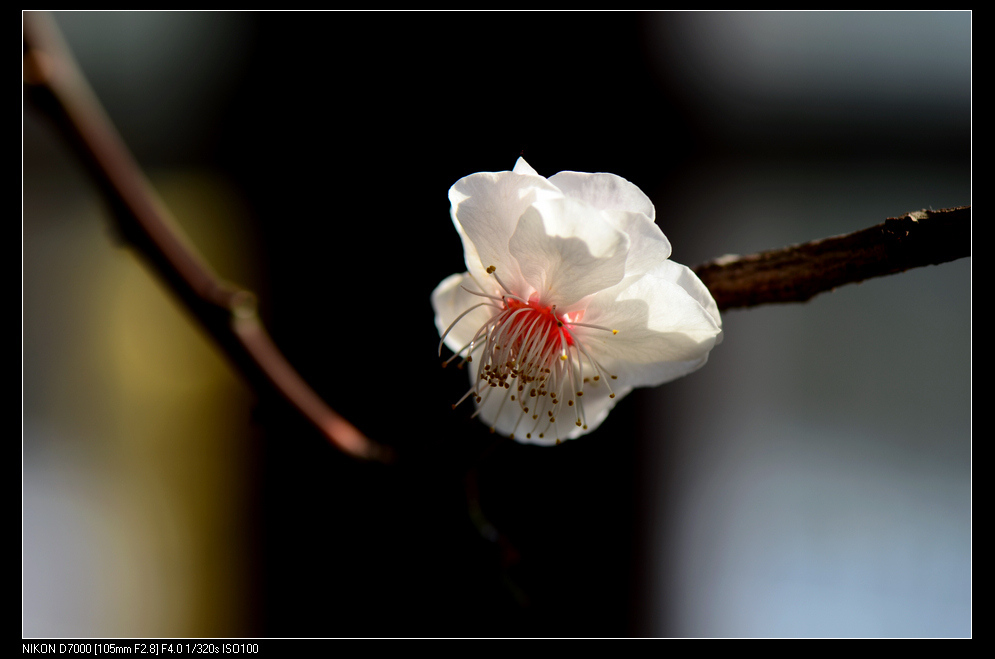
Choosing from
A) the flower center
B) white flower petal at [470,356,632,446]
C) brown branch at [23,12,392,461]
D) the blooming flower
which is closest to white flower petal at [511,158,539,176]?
the blooming flower

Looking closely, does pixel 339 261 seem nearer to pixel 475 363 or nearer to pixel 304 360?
pixel 304 360

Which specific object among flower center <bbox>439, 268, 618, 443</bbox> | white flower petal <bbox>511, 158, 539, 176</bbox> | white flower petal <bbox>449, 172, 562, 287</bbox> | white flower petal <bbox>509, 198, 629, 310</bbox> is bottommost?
flower center <bbox>439, 268, 618, 443</bbox>

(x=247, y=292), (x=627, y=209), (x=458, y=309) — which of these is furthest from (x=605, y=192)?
(x=247, y=292)

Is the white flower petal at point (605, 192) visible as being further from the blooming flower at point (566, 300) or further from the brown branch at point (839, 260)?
the brown branch at point (839, 260)

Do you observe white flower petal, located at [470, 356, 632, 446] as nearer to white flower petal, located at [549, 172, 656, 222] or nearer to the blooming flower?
the blooming flower

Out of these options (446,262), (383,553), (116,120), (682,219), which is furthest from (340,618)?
(116,120)

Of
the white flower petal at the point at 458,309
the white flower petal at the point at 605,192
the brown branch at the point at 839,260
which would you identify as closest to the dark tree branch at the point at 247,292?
the brown branch at the point at 839,260
